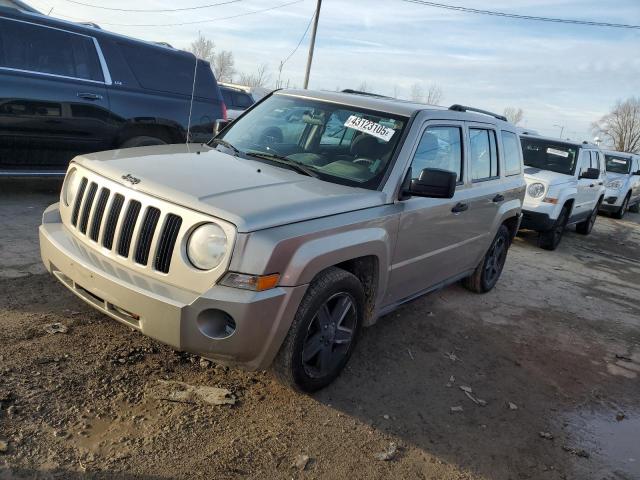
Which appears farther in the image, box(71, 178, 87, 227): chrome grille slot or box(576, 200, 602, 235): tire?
box(576, 200, 602, 235): tire

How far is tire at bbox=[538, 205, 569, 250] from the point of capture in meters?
9.09

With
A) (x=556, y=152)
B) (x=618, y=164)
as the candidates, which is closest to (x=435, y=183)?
(x=556, y=152)

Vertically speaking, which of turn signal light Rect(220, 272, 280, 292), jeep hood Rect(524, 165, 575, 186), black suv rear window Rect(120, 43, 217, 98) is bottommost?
jeep hood Rect(524, 165, 575, 186)

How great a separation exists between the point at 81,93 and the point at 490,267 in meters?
5.04

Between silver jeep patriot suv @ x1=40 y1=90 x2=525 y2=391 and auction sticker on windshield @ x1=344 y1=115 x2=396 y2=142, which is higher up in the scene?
auction sticker on windshield @ x1=344 y1=115 x2=396 y2=142

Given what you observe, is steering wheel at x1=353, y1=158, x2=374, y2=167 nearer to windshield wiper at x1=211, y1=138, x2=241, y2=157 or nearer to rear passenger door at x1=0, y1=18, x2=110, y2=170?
windshield wiper at x1=211, y1=138, x2=241, y2=157

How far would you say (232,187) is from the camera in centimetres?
303

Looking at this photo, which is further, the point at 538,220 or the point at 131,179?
the point at 538,220

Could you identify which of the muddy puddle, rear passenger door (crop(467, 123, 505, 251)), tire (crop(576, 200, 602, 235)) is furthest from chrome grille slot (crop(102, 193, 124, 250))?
tire (crop(576, 200, 602, 235))

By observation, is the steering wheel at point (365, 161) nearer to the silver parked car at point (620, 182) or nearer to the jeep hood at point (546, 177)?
the jeep hood at point (546, 177)

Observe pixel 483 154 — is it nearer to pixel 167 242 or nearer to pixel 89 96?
pixel 167 242

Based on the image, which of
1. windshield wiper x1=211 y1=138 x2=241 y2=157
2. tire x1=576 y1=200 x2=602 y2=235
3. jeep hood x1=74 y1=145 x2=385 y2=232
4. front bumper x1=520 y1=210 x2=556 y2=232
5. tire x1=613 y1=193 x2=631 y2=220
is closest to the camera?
jeep hood x1=74 y1=145 x2=385 y2=232

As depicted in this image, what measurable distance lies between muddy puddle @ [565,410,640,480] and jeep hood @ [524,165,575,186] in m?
5.59

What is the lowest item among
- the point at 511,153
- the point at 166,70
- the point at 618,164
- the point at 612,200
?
the point at 612,200
